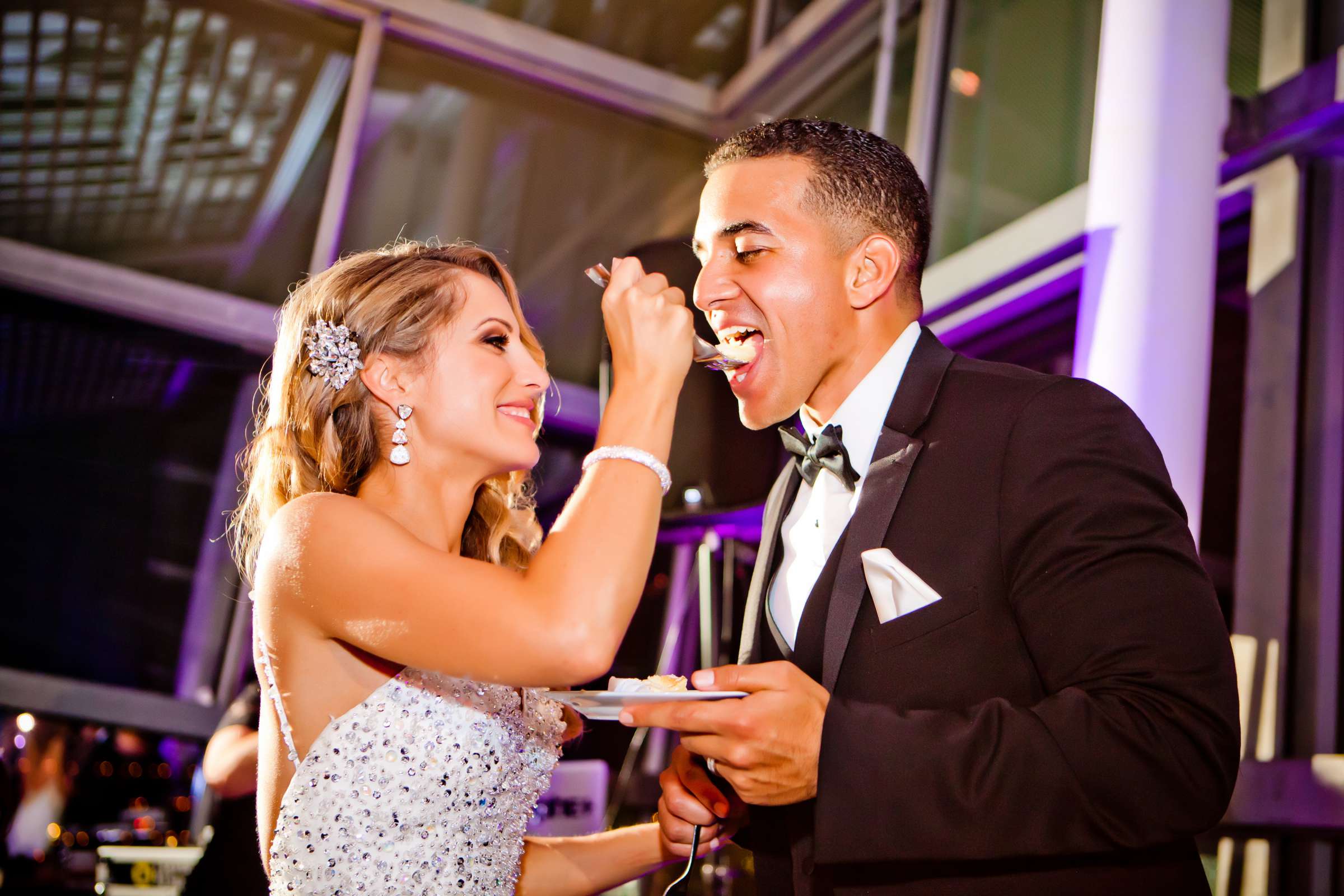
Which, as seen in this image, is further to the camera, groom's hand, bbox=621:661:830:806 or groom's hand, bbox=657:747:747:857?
groom's hand, bbox=657:747:747:857

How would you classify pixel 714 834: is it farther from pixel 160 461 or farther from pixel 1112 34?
pixel 160 461

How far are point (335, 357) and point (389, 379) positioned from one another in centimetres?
11

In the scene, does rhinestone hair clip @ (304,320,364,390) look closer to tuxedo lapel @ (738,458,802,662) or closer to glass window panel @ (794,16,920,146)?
tuxedo lapel @ (738,458,802,662)

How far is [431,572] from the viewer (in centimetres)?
142

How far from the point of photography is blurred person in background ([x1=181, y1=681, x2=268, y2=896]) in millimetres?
2943

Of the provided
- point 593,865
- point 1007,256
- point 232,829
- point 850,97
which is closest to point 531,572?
point 593,865

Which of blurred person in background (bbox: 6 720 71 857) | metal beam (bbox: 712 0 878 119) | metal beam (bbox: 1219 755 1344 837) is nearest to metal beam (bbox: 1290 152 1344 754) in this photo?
metal beam (bbox: 1219 755 1344 837)

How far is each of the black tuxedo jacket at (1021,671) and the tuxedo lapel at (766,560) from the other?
0.23 meters

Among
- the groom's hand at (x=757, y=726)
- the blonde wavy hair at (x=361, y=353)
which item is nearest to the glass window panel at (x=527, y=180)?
the blonde wavy hair at (x=361, y=353)

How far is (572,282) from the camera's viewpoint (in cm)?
536

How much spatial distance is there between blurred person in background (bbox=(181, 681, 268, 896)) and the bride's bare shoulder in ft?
5.07

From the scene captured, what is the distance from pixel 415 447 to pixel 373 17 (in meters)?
3.80

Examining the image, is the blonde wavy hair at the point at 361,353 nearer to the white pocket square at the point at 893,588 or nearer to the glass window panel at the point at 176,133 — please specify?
the white pocket square at the point at 893,588

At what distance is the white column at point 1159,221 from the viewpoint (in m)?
2.20
